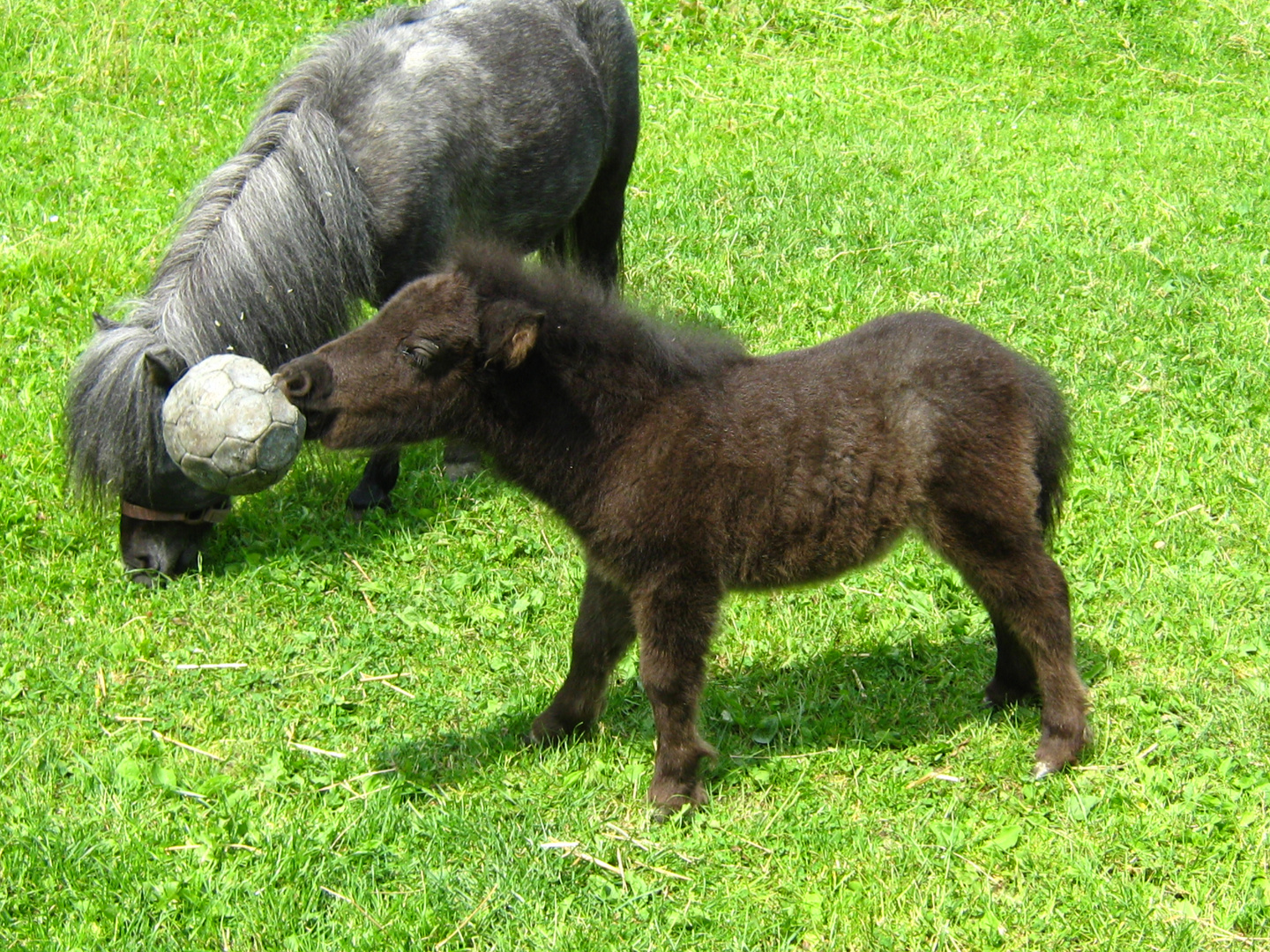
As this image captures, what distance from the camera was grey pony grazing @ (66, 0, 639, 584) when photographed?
5184mm

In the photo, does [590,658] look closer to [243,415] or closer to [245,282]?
[243,415]

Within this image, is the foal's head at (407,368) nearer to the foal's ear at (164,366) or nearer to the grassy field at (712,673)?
the grassy field at (712,673)

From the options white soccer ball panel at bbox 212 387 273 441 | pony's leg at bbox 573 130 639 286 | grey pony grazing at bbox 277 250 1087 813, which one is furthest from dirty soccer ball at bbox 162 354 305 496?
pony's leg at bbox 573 130 639 286

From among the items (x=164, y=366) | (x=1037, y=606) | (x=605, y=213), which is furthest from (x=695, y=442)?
(x=605, y=213)

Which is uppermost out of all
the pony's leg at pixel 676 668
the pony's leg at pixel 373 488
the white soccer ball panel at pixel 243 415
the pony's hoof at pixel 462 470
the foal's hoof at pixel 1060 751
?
the white soccer ball panel at pixel 243 415

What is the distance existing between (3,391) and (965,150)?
7524mm

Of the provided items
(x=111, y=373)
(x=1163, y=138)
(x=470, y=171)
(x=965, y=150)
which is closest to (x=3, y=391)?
(x=111, y=373)

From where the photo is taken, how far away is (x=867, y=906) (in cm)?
374

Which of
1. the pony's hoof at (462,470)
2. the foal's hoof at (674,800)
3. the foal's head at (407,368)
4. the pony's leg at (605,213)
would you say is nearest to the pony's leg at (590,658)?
the foal's hoof at (674,800)

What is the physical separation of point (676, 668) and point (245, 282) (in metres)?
2.69

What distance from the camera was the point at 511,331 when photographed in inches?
150

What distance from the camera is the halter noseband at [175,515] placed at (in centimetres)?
541

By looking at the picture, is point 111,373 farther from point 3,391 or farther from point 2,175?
point 2,175

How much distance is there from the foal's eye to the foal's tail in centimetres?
202
